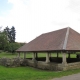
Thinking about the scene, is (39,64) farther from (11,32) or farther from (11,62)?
(11,32)

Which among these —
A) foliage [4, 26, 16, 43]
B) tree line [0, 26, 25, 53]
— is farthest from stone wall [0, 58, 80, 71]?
foliage [4, 26, 16, 43]

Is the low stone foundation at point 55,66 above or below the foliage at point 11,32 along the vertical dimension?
below

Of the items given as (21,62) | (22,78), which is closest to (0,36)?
(21,62)

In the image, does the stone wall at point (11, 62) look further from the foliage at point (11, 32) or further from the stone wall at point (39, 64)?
the foliage at point (11, 32)

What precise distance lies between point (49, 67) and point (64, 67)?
123 inches

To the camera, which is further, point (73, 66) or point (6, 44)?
point (6, 44)

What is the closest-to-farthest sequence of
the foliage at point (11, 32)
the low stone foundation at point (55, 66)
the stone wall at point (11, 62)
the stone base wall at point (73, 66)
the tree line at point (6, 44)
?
the low stone foundation at point (55, 66)
the stone base wall at point (73, 66)
the stone wall at point (11, 62)
the tree line at point (6, 44)
the foliage at point (11, 32)

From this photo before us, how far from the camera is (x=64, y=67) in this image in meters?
17.2

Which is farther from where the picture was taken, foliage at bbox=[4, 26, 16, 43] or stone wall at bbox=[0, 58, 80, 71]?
foliage at bbox=[4, 26, 16, 43]

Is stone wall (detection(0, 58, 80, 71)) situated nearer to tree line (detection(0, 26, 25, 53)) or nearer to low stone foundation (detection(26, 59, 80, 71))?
low stone foundation (detection(26, 59, 80, 71))

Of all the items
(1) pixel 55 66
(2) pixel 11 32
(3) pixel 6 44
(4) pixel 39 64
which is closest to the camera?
(1) pixel 55 66

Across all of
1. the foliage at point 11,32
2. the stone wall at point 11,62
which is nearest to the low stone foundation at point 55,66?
the stone wall at point 11,62

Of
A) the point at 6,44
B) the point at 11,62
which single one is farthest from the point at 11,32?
the point at 11,62

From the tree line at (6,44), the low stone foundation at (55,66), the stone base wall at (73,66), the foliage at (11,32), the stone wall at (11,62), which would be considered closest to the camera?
the low stone foundation at (55,66)
